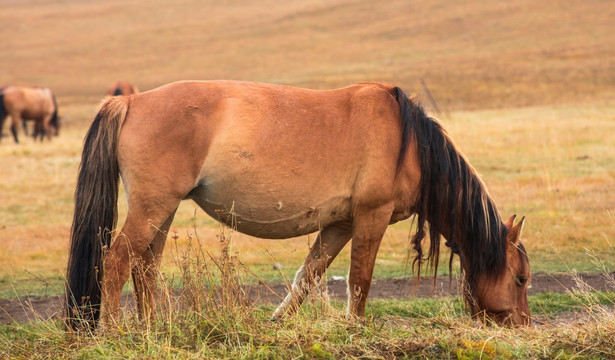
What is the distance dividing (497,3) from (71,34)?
43.8m

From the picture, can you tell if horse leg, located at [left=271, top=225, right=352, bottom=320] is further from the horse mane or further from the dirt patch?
the dirt patch

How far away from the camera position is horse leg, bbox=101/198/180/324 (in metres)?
5.11

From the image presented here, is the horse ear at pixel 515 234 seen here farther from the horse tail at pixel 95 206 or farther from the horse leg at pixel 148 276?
the horse tail at pixel 95 206

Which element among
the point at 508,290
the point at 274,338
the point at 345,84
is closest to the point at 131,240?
the point at 274,338

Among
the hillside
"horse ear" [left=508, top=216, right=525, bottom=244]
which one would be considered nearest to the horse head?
"horse ear" [left=508, top=216, right=525, bottom=244]

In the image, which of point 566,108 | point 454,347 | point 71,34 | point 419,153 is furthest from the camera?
point 71,34

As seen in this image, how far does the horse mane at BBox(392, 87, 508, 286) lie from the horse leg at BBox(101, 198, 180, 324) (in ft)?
6.54

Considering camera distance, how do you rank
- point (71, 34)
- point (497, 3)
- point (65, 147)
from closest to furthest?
point (65, 147) → point (497, 3) → point (71, 34)

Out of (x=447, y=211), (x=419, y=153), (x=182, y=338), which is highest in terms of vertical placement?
(x=419, y=153)

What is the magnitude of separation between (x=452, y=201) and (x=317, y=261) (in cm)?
121

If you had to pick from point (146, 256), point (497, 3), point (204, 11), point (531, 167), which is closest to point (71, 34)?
point (204, 11)

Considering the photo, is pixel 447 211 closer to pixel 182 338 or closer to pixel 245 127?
pixel 245 127

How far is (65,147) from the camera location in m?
21.0

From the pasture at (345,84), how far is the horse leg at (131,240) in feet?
1.19
